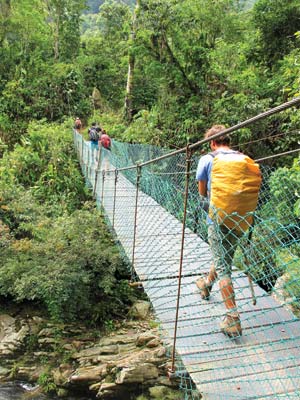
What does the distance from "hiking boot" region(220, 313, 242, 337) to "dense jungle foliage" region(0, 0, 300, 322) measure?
1.56 meters

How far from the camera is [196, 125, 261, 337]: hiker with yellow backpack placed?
1.29 meters

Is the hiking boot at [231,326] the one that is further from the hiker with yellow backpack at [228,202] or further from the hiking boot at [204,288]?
the hiking boot at [204,288]

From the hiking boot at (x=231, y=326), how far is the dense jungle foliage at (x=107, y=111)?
156 centimetres

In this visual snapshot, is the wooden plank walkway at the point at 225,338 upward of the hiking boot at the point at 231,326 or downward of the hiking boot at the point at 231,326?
downward

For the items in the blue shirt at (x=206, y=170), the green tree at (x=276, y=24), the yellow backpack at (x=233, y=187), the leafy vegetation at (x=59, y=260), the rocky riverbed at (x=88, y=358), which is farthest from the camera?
the green tree at (x=276, y=24)

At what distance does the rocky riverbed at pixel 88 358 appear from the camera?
305 cm

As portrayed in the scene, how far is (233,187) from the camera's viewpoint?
4.23 feet

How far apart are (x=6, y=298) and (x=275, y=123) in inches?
163

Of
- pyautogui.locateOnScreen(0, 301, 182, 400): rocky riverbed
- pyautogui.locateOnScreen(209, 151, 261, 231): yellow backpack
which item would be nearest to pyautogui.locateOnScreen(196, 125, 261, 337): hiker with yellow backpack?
pyautogui.locateOnScreen(209, 151, 261, 231): yellow backpack

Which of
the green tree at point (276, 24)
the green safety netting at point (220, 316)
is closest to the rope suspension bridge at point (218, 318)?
the green safety netting at point (220, 316)

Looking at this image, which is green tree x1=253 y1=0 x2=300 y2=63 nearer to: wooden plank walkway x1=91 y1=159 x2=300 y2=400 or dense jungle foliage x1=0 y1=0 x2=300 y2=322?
dense jungle foliage x1=0 y1=0 x2=300 y2=322

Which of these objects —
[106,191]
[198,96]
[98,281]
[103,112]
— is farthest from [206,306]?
[103,112]

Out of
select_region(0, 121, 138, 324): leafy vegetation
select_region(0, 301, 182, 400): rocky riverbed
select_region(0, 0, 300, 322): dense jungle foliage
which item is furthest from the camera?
select_region(0, 0, 300, 322): dense jungle foliage

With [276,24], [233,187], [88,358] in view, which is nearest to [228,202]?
[233,187]
